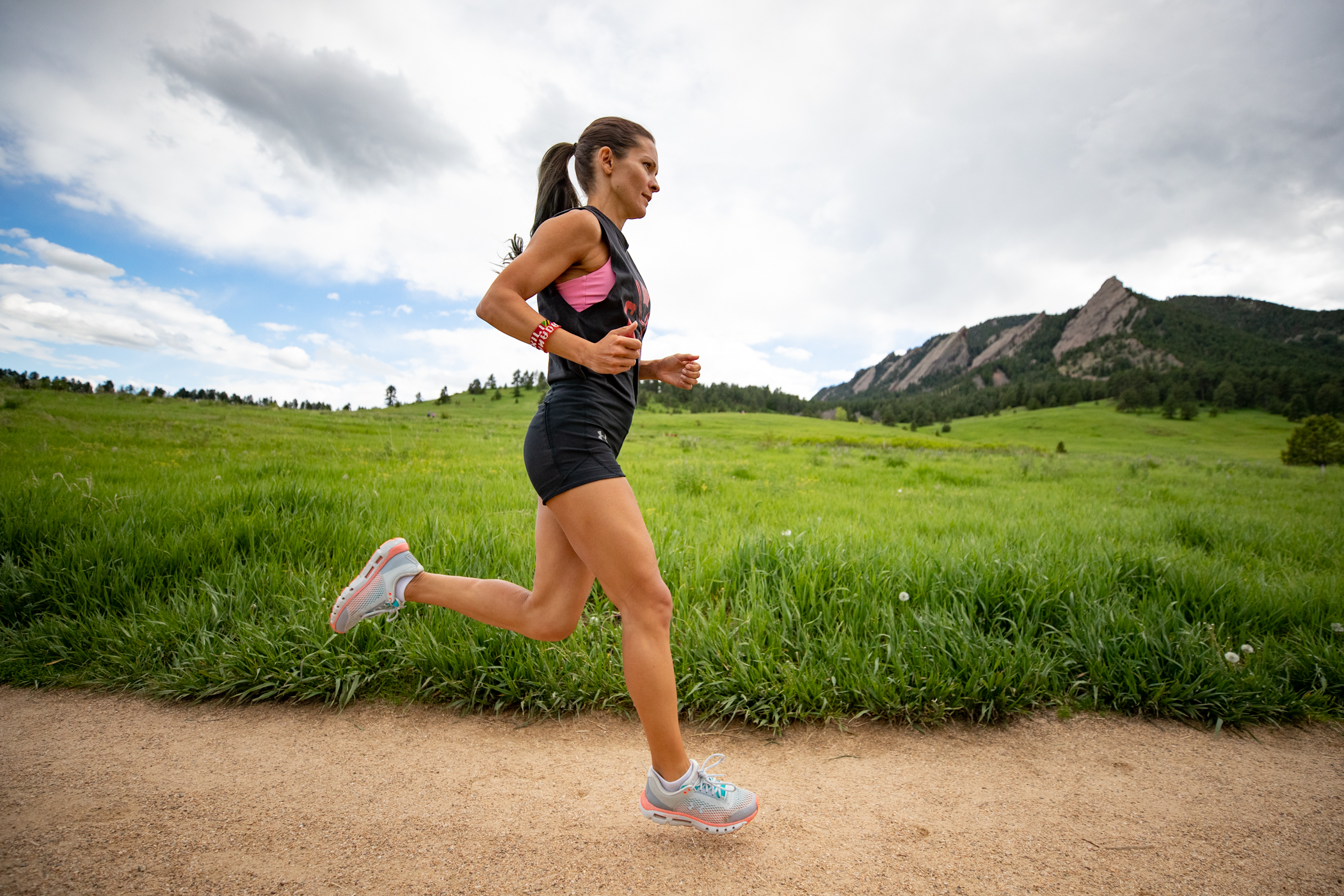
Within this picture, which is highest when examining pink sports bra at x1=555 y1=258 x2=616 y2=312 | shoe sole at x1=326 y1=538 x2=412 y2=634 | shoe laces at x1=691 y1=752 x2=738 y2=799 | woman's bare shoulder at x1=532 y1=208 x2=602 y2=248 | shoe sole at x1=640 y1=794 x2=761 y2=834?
woman's bare shoulder at x1=532 y1=208 x2=602 y2=248

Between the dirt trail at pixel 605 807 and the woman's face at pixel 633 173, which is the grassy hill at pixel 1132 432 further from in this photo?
the woman's face at pixel 633 173

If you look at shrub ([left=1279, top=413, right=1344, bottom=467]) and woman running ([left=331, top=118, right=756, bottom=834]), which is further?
shrub ([left=1279, top=413, right=1344, bottom=467])

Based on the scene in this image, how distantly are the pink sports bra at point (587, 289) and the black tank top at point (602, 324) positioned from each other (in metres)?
0.02

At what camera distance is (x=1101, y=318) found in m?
184

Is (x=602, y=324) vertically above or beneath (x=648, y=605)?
above

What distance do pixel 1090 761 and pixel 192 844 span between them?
12.6ft

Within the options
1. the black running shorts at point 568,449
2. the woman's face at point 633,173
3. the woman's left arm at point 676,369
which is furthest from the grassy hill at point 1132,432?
the black running shorts at point 568,449

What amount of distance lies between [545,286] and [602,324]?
10.7 inches

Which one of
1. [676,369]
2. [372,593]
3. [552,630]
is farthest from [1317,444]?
[372,593]

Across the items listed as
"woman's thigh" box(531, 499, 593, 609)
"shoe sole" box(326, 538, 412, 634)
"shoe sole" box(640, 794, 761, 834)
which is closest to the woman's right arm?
"woman's thigh" box(531, 499, 593, 609)

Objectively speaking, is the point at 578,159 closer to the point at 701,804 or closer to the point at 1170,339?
the point at 701,804

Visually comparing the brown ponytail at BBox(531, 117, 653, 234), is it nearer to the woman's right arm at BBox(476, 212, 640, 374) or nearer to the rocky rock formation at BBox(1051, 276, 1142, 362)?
the woman's right arm at BBox(476, 212, 640, 374)

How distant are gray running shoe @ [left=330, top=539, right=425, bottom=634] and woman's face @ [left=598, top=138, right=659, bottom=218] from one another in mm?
2070

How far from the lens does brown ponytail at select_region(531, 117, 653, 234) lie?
98.0 inches
